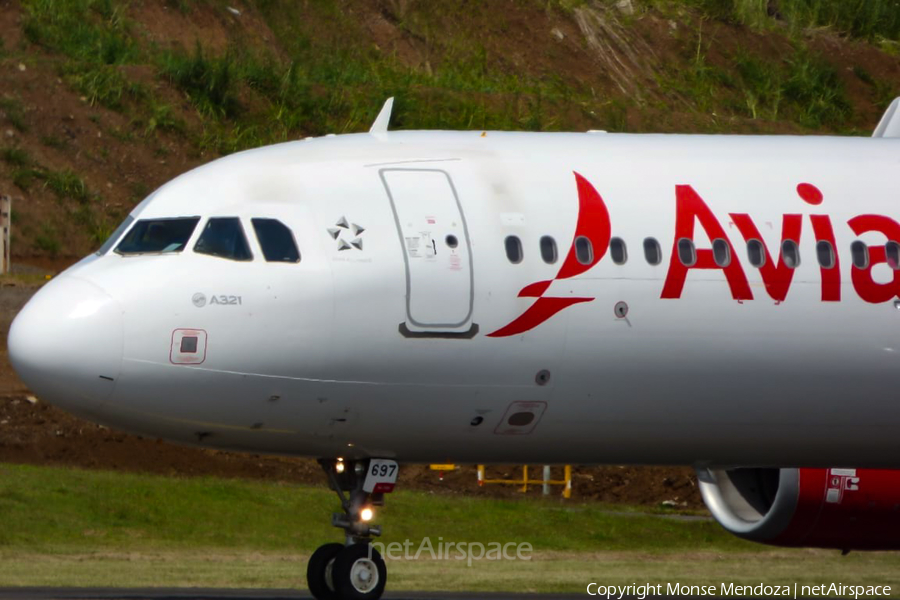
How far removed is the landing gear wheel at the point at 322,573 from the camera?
54.0ft

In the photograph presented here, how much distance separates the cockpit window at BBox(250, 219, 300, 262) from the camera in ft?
51.5

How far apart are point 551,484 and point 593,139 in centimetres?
2084

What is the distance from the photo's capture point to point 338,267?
616 inches

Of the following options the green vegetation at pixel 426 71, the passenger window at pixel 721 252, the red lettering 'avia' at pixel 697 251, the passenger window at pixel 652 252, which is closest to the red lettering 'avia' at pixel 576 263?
the passenger window at pixel 652 252

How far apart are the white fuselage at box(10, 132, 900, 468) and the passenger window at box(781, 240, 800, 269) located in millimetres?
79

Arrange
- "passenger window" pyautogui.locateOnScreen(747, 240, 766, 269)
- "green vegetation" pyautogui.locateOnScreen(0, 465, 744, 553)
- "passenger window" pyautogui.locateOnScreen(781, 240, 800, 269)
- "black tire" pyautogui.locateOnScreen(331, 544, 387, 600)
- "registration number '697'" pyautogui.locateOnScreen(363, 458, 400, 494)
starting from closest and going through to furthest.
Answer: "black tire" pyautogui.locateOnScreen(331, 544, 387, 600) → "registration number '697'" pyautogui.locateOnScreen(363, 458, 400, 494) → "passenger window" pyautogui.locateOnScreen(747, 240, 766, 269) → "passenger window" pyautogui.locateOnScreen(781, 240, 800, 269) → "green vegetation" pyautogui.locateOnScreen(0, 465, 744, 553)

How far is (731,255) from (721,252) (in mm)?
104

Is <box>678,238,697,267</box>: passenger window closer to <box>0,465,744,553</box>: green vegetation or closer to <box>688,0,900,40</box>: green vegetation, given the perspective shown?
<box>0,465,744,553</box>: green vegetation

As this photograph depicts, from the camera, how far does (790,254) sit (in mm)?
17062

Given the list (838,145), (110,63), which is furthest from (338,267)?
(110,63)

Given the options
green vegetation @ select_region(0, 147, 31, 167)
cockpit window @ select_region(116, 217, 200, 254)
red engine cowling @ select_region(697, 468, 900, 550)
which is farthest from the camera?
green vegetation @ select_region(0, 147, 31, 167)

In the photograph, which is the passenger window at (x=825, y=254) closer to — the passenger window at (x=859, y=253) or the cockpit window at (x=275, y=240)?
the passenger window at (x=859, y=253)

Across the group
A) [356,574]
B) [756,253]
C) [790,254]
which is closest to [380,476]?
[356,574]

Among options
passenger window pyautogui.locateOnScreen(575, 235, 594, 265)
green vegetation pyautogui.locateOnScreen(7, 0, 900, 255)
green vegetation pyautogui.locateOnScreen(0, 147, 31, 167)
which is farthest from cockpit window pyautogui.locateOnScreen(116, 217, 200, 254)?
green vegetation pyautogui.locateOnScreen(0, 147, 31, 167)
